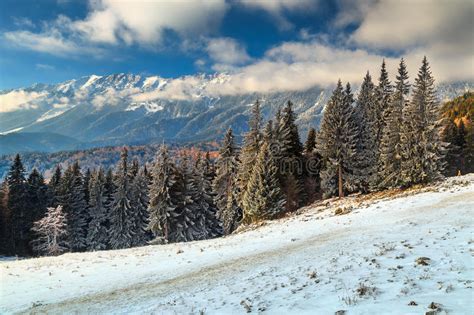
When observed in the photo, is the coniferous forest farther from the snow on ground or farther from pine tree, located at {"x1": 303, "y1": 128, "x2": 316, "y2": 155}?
Answer: the snow on ground

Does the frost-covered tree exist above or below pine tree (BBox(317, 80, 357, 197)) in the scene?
below

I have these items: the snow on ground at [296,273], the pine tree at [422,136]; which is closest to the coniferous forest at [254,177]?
the pine tree at [422,136]

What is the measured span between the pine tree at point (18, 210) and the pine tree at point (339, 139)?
52.2m

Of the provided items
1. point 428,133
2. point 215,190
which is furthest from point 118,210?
point 428,133

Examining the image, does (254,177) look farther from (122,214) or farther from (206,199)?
(122,214)

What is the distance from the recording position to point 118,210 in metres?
67.9

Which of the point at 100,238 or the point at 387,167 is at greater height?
the point at 387,167

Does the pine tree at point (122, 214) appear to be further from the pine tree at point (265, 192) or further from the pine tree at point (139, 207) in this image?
the pine tree at point (265, 192)

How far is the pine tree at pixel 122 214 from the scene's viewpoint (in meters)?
67.1

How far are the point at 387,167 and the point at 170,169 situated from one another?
28362mm

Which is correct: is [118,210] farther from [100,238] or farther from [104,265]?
[104,265]

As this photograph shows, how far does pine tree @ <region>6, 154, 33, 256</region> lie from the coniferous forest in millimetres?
174

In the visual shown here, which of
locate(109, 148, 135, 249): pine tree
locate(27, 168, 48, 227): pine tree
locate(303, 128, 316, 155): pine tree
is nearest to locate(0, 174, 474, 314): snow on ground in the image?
locate(303, 128, 316, 155): pine tree

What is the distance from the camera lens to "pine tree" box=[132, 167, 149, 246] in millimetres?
69000
